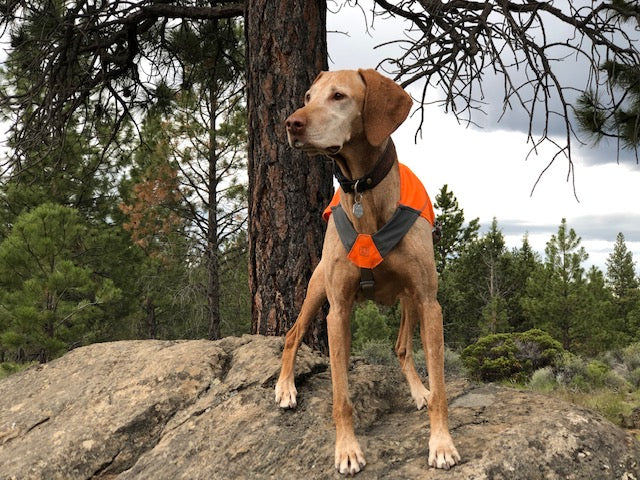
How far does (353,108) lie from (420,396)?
2.08m

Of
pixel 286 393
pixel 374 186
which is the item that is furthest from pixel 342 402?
pixel 374 186

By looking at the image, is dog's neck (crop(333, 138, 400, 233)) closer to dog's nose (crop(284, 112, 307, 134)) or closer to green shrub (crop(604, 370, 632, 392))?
dog's nose (crop(284, 112, 307, 134))

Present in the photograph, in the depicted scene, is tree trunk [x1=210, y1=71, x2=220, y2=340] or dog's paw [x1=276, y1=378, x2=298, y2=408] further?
tree trunk [x1=210, y1=71, x2=220, y2=340]

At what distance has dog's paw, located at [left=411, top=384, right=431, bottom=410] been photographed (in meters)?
3.95

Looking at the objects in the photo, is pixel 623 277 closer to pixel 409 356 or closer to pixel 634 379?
pixel 634 379

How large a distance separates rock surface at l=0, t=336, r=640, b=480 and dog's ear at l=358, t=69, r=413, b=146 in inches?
70.9

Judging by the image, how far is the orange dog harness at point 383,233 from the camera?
3203 millimetres

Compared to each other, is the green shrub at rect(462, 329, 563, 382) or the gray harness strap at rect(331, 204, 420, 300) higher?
the gray harness strap at rect(331, 204, 420, 300)

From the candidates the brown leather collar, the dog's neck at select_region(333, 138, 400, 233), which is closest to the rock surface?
the dog's neck at select_region(333, 138, 400, 233)

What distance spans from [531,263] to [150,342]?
3693 cm

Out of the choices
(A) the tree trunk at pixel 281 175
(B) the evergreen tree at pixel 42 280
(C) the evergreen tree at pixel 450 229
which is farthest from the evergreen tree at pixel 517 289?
(A) the tree trunk at pixel 281 175

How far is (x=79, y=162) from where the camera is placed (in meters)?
19.5

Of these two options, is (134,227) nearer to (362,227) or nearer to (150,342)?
(150,342)

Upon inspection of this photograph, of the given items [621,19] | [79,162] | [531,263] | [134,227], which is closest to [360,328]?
[134,227]
